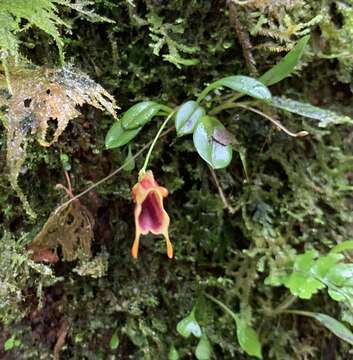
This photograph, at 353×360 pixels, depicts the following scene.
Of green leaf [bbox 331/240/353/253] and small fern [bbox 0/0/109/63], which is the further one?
green leaf [bbox 331/240/353/253]

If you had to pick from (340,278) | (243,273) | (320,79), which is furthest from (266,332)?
(320,79)

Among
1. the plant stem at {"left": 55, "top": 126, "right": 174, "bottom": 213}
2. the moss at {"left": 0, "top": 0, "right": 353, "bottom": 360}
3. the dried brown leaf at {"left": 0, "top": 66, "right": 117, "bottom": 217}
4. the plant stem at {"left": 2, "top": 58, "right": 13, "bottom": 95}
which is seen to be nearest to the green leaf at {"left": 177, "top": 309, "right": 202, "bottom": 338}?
the moss at {"left": 0, "top": 0, "right": 353, "bottom": 360}

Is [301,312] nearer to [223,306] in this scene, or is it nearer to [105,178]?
[223,306]

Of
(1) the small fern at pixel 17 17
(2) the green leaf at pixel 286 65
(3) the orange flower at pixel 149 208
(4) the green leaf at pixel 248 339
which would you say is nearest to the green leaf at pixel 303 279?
(4) the green leaf at pixel 248 339

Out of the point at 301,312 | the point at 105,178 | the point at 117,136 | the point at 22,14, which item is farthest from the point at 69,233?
the point at 301,312

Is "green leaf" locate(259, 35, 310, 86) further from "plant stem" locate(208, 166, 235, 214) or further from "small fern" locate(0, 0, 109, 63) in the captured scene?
"small fern" locate(0, 0, 109, 63)

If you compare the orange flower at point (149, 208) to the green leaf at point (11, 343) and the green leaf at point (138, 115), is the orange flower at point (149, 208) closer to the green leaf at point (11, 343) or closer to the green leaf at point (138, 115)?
the green leaf at point (138, 115)
